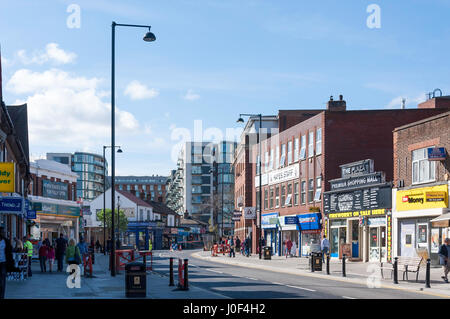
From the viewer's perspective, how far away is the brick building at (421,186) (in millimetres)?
33781

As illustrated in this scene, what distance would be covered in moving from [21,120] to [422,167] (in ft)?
91.2

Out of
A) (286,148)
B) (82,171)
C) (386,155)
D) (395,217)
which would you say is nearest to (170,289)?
(395,217)

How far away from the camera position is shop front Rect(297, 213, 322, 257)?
52188mm

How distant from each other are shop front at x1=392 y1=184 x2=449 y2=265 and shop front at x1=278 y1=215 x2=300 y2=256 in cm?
1761

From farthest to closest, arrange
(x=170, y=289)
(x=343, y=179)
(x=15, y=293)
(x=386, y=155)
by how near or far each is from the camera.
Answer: (x=386, y=155) → (x=343, y=179) → (x=170, y=289) → (x=15, y=293)

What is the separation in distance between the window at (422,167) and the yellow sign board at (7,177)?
20.0 metres

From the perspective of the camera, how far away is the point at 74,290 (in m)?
21.7

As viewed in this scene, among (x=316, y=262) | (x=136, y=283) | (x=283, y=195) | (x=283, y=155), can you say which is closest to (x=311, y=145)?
(x=283, y=155)

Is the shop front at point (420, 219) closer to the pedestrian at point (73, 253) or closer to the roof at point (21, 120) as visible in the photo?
the pedestrian at point (73, 253)

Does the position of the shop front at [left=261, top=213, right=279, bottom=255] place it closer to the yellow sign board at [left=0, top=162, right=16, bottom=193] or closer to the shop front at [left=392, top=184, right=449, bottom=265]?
the shop front at [left=392, top=184, right=449, bottom=265]

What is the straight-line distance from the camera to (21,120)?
49.5 meters

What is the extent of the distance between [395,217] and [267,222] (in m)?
27.8
